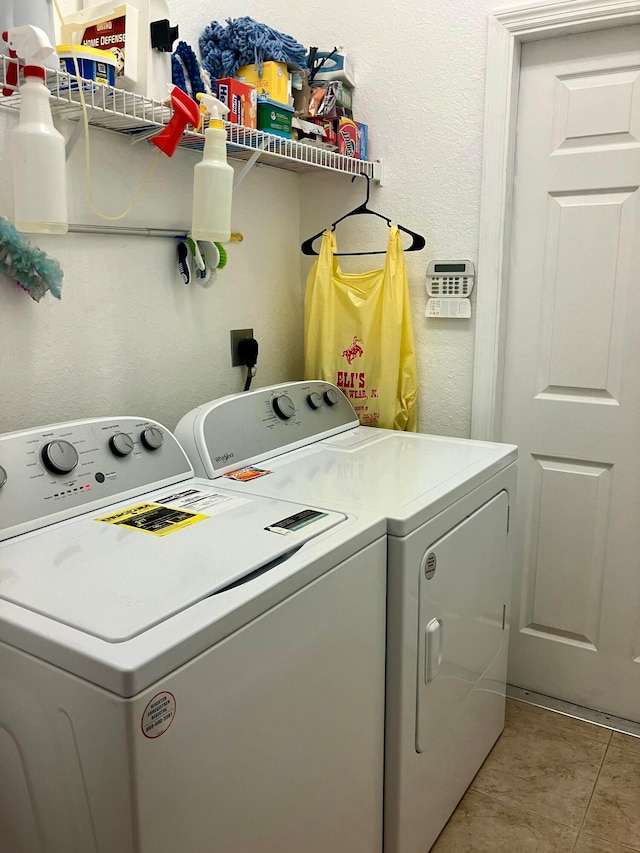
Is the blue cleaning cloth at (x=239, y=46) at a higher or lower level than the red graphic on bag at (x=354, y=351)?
higher

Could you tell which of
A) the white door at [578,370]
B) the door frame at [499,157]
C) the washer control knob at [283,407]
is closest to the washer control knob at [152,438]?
the washer control knob at [283,407]

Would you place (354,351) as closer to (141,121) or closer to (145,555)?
(141,121)

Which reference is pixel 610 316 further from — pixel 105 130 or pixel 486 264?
pixel 105 130

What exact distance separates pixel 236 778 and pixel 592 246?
172 cm

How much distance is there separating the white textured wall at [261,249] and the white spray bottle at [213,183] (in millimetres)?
280

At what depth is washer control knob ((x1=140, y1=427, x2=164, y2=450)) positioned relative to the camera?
150 centimetres

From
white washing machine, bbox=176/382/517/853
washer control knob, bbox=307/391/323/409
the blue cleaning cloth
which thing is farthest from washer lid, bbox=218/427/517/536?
the blue cleaning cloth

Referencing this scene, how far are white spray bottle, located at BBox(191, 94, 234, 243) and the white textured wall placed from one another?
0.28 meters

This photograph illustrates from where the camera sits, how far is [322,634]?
118 cm

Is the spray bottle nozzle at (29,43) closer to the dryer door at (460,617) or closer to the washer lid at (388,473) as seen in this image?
the washer lid at (388,473)

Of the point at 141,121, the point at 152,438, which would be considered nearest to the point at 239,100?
the point at 141,121

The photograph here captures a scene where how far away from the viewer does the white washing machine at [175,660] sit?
2.86 ft

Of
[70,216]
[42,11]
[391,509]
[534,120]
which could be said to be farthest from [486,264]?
[42,11]

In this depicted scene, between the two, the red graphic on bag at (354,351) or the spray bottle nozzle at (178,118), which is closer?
the spray bottle nozzle at (178,118)
